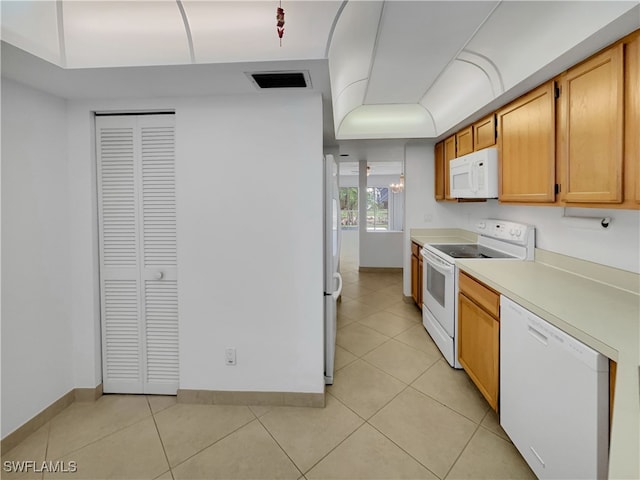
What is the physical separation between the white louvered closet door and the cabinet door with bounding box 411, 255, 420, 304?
9.75ft

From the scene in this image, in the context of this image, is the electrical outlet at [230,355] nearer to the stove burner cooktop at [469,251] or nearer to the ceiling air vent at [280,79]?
the ceiling air vent at [280,79]

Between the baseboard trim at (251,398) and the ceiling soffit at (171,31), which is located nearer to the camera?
the ceiling soffit at (171,31)

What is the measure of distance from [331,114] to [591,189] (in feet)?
6.27

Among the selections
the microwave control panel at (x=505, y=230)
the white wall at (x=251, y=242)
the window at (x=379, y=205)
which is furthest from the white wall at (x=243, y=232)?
the window at (x=379, y=205)

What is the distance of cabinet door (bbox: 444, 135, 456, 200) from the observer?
11.6 ft

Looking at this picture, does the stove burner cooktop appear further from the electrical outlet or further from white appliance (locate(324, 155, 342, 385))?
the electrical outlet

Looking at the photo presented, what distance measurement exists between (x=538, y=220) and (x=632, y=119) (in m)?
1.24

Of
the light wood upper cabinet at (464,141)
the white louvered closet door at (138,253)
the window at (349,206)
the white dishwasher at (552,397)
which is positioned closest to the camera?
the white dishwasher at (552,397)

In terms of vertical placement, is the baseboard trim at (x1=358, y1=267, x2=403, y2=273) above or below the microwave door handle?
below

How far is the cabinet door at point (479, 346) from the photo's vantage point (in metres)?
2.00

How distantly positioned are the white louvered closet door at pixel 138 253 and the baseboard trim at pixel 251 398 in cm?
20

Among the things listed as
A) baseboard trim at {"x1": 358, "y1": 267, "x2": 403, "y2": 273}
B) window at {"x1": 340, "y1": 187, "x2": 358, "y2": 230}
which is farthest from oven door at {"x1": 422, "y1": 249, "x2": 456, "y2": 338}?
window at {"x1": 340, "y1": 187, "x2": 358, "y2": 230}

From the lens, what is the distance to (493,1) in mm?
1752

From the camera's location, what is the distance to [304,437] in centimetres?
193
